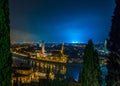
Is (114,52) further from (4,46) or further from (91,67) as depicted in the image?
(4,46)

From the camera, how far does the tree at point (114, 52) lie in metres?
14.8

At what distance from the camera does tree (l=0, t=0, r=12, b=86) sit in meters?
7.16

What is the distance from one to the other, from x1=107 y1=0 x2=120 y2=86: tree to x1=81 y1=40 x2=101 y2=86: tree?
2.31ft

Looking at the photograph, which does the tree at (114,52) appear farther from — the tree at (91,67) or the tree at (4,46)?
the tree at (4,46)

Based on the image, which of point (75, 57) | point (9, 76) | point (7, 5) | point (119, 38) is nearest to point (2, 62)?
point (9, 76)

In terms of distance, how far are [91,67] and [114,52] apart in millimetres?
1440

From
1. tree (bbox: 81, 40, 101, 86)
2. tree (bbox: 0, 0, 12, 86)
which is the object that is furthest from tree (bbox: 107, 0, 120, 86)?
tree (bbox: 0, 0, 12, 86)

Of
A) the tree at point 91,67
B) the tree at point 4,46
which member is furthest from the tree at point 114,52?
the tree at point 4,46

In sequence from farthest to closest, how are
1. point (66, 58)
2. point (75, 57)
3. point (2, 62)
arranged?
point (66, 58) < point (75, 57) < point (2, 62)

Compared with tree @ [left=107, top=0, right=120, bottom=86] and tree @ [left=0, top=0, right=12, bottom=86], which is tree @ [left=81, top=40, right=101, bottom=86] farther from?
tree @ [left=0, top=0, right=12, bottom=86]

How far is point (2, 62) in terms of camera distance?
23.6 feet

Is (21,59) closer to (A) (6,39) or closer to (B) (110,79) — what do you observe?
(B) (110,79)

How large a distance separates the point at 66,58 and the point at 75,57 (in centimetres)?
1518

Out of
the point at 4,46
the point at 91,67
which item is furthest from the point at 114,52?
the point at 4,46
